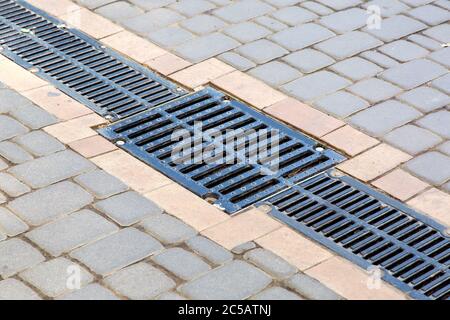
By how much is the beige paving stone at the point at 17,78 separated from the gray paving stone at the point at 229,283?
1.90 metres

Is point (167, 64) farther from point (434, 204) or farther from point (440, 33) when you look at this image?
point (434, 204)

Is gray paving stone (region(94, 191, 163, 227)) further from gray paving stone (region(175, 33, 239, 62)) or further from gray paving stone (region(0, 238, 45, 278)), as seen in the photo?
gray paving stone (region(175, 33, 239, 62))

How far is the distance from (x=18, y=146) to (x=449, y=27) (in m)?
2.88

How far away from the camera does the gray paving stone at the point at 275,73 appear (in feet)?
16.7

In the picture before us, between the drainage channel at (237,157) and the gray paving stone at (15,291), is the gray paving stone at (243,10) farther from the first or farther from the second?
the gray paving stone at (15,291)

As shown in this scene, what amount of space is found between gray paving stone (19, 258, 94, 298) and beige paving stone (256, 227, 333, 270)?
797 mm

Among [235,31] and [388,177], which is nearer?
[388,177]

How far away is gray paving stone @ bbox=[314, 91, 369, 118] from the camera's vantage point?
4.83m

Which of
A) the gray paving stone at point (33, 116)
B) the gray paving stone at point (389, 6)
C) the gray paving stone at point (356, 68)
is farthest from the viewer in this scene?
the gray paving stone at point (389, 6)

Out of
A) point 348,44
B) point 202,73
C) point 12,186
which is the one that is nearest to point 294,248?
point 12,186

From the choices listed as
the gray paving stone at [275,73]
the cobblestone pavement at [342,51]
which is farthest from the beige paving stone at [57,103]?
the gray paving stone at [275,73]

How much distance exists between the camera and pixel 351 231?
13.2 ft
